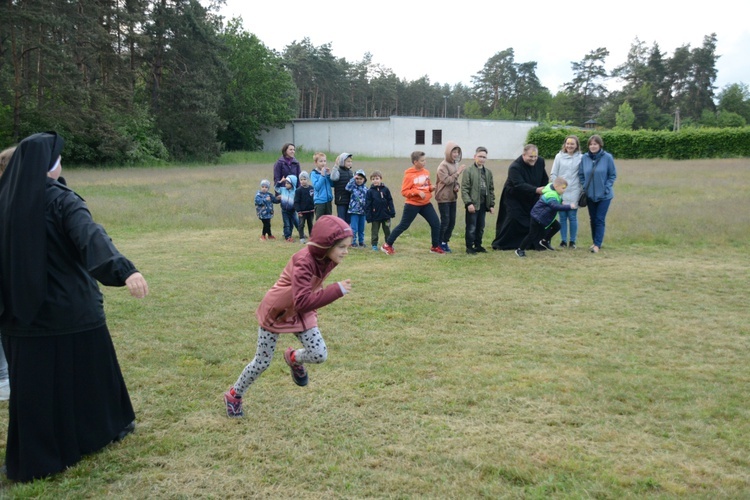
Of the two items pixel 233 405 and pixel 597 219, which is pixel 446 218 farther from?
pixel 233 405

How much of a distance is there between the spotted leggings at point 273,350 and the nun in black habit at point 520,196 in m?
7.50

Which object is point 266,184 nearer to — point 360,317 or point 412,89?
point 360,317

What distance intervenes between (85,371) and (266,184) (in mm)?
8880

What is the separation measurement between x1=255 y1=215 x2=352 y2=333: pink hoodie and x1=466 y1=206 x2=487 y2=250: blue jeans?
691cm

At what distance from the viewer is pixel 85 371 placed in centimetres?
349

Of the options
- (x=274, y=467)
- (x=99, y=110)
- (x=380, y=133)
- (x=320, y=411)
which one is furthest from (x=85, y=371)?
(x=380, y=133)

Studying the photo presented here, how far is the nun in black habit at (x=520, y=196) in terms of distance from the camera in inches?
420

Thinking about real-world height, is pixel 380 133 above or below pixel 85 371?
above

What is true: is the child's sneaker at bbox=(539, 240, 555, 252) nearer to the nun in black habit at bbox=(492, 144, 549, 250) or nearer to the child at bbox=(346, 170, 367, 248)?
the nun in black habit at bbox=(492, 144, 549, 250)

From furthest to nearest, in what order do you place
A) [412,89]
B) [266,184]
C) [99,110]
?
[412,89]
[99,110]
[266,184]

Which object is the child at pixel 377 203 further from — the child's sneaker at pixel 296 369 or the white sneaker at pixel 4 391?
the white sneaker at pixel 4 391

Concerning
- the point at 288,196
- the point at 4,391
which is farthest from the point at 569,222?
the point at 4,391

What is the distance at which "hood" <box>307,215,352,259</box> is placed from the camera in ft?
12.0

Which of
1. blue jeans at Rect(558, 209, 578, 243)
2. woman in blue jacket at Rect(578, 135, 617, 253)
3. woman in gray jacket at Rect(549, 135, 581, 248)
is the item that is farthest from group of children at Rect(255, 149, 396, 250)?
woman in blue jacket at Rect(578, 135, 617, 253)
